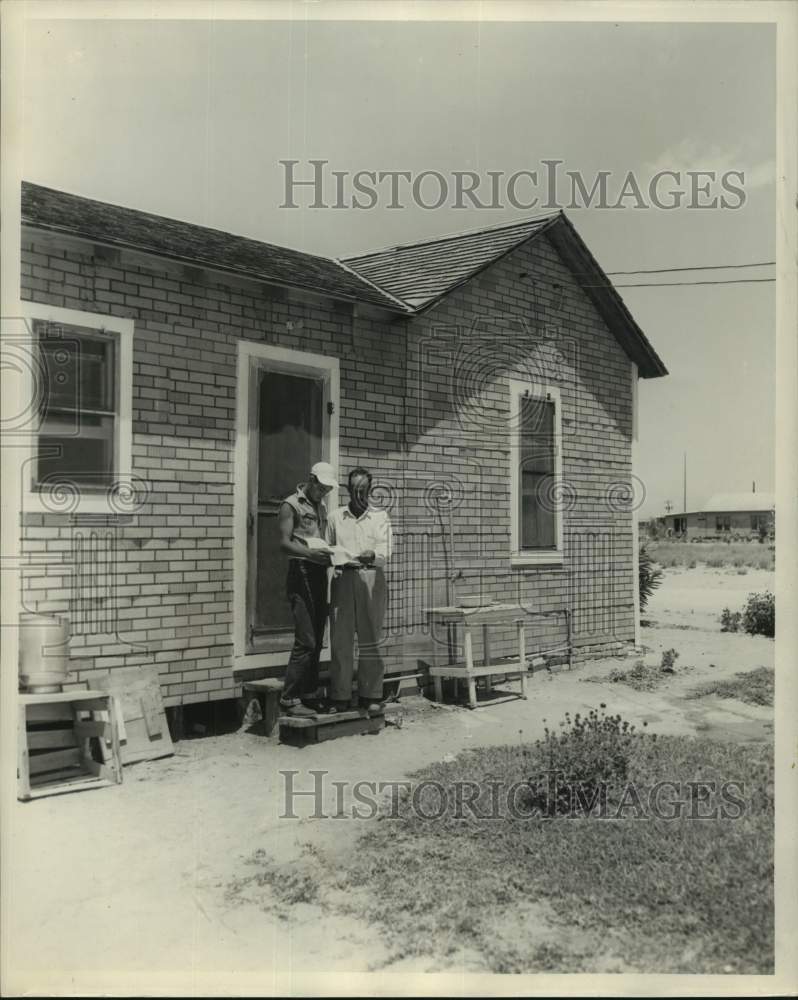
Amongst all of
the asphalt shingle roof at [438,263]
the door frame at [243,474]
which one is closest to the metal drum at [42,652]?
the door frame at [243,474]

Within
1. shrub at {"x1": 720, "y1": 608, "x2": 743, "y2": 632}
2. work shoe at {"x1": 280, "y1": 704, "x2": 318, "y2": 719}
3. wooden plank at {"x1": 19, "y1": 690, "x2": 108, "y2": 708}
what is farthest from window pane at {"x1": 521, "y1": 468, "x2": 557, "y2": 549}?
wooden plank at {"x1": 19, "y1": 690, "x2": 108, "y2": 708}

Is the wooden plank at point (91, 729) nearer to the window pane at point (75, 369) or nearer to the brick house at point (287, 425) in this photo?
the brick house at point (287, 425)

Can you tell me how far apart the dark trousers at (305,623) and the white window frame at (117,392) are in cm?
124

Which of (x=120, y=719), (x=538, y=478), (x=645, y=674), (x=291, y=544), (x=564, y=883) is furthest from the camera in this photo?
(x=538, y=478)

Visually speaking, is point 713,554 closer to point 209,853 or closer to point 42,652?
point 209,853

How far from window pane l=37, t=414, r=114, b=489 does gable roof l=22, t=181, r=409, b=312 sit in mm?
1108

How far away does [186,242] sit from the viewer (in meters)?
5.20

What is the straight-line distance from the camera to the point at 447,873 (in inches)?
160

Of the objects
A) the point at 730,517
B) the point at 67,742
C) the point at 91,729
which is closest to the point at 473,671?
the point at 730,517

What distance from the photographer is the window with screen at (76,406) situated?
14.9 feet

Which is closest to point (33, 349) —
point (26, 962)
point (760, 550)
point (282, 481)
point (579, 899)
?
point (282, 481)

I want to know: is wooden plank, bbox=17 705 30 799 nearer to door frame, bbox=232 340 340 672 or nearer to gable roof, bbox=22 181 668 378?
door frame, bbox=232 340 340 672

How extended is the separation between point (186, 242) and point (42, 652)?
2.72 m

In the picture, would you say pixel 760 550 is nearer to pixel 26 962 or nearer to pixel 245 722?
pixel 245 722
